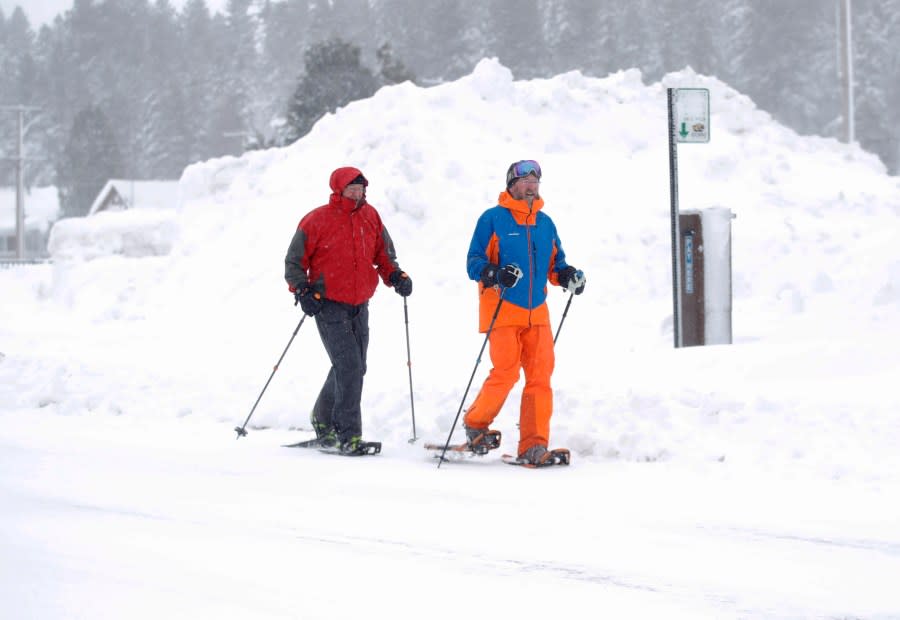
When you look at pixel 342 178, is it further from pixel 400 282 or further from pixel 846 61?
pixel 846 61

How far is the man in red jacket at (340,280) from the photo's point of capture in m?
8.82

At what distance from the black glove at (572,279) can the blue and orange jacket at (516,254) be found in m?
0.12

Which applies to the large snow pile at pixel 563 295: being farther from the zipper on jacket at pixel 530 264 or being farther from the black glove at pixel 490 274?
the black glove at pixel 490 274

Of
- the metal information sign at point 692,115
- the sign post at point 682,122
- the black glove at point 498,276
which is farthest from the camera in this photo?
the metal information sign at point 692,115

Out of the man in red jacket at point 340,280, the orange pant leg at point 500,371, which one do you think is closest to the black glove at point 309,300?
the man in red jacket at point 340,280

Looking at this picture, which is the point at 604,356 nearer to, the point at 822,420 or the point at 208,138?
the point at 822,420

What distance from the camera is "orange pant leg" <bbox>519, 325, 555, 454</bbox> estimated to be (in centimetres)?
827

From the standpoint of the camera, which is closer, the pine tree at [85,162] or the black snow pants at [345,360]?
the black snow pants at [345,360]

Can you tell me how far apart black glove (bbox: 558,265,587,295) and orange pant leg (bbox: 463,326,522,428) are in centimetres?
42

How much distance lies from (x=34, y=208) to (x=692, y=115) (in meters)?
93.5

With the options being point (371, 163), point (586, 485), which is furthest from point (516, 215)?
point (371, 163)

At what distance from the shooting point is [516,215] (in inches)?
332

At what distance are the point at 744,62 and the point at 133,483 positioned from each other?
72.4 metres

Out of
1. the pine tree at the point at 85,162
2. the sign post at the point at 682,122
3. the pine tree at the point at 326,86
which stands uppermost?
the pine tree at the point at 85,162
